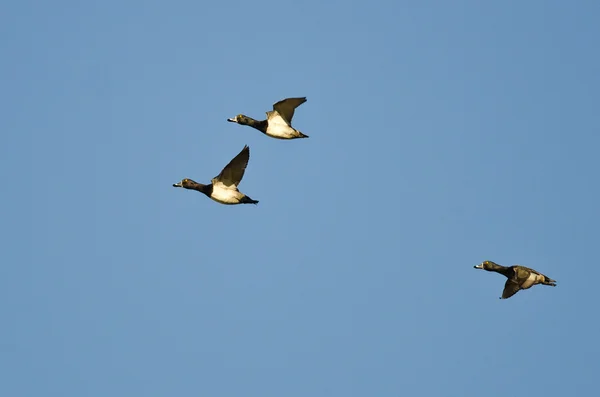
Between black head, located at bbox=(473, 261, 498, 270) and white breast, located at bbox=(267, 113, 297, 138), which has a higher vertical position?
white breast, located at bbox=(267, 113, 297, 138)

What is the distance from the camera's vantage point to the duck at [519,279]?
161ft

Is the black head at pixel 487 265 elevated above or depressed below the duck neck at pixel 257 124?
below

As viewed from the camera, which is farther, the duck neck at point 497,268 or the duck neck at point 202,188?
the duck neck at point 497,268

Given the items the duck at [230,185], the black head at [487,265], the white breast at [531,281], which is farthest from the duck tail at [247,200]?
the white breast at [531,281]

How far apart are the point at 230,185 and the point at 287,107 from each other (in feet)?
13.1

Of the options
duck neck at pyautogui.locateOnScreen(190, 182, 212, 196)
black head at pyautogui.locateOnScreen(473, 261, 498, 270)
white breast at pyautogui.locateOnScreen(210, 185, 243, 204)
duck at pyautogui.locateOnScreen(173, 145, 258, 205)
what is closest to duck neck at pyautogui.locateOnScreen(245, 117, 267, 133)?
duck at pyautogui.locateOnScreen(173, 145, 258, 205)

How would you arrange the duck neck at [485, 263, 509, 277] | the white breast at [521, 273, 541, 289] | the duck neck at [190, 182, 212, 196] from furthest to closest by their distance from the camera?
the duck neck at [485, 263, 509, 277]
the white breast at [521, 273, 541, 289]
the duck neck at [190, 182, 212, 196]

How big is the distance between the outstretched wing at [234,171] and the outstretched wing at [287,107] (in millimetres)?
2831

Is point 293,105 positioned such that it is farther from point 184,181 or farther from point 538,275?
point 538,275

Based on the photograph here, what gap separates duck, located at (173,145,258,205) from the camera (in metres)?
47.6

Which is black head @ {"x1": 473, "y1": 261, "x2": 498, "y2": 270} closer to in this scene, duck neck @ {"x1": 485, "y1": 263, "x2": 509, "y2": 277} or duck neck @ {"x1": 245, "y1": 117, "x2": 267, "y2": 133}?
duck neck @ {"x1": 485, "y1": 263, "x2": 509, "y2": 277}

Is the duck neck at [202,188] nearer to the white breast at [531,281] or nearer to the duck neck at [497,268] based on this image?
the duck neck at [497,268]

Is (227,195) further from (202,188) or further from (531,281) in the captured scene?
(531,281)

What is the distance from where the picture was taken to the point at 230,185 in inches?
1901
